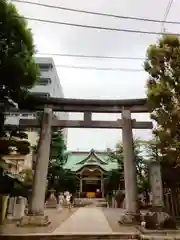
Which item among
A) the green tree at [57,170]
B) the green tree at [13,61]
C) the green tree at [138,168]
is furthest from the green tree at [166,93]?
the green tree at [57,170]

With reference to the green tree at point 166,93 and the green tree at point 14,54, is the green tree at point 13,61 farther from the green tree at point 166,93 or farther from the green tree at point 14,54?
the green tree at point 166,93

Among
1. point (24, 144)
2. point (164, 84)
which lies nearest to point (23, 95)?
point (24, 144)

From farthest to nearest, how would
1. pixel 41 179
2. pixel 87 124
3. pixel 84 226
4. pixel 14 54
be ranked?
pixel 87 124, pixel 41 179, pixel 84 226, pixel 14 54

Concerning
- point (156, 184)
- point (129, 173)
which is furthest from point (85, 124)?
point (156, 184)

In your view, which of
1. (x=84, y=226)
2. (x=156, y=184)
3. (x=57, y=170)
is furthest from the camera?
(x=57, y=170)

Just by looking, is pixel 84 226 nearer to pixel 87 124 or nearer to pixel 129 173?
pixel 129 173

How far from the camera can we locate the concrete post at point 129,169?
11.3m

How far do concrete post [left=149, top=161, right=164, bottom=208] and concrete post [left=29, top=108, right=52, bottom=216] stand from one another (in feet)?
16.2

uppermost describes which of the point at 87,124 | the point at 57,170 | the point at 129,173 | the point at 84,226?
the point at 87,124

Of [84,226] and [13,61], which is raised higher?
[13,61]

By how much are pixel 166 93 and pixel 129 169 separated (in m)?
4.29

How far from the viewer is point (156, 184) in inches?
396

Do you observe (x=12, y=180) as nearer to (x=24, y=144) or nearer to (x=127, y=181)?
(x=24, y=144)

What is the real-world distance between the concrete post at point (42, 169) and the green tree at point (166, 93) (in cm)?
522
